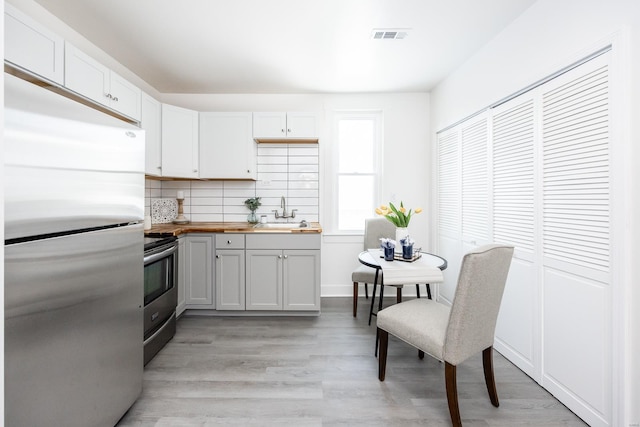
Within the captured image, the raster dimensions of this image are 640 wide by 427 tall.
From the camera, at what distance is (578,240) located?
168 cm

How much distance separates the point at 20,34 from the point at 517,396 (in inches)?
141

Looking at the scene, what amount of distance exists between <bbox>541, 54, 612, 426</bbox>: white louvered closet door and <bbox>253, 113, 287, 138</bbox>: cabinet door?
7.93ft

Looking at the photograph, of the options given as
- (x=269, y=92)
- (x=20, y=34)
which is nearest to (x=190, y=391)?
(x=20, y=34)

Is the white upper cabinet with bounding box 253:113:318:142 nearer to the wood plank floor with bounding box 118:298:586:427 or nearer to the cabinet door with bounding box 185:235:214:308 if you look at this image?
the cabinet door with bounding box 185:235:214:308

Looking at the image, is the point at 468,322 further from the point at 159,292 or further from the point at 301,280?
the point at 159,292

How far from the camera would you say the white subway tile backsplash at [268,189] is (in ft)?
12.3

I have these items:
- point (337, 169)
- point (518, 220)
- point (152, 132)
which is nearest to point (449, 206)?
point (518, 220)

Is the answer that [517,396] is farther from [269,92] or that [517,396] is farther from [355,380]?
[269,92]

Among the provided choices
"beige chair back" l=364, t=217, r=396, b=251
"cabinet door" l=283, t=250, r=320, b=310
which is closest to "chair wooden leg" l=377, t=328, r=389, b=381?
"cabinet door" l=283, t=250, r=320, b=310

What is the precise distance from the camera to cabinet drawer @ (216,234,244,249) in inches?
120

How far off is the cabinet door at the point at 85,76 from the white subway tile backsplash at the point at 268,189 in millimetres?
1581

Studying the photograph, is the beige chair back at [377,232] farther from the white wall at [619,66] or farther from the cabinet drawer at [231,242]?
the white wall at [619,66]

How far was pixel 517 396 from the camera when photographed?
6.11 ft

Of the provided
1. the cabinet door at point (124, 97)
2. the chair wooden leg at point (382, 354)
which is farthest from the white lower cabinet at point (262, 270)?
the cabinet door at point (124, 97)
